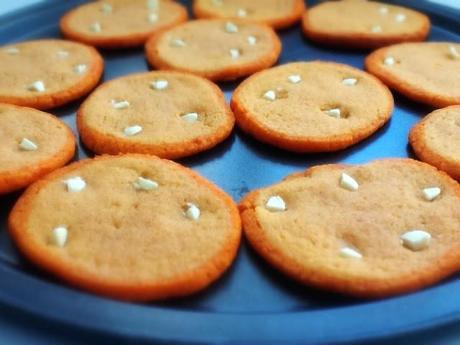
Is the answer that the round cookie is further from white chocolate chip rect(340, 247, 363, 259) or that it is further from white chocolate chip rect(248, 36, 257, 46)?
white chocolate chip rect(248, 36, 257, 46)

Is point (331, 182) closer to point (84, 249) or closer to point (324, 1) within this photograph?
point (84, 249)

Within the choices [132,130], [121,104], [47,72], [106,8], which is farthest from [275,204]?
[106,8]

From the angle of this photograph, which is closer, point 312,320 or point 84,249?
point 312,320

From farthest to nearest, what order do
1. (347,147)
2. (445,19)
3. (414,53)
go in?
1. (445,19)
2. (414,53)
3. (347,147)

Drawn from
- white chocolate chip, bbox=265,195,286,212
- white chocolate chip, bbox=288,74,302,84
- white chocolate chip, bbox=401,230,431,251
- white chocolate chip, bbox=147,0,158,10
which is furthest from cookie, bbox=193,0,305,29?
white chocolate chip, bbox=401,230,431,251

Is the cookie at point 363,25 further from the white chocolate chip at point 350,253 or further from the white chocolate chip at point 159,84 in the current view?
the white chocolate chip at point 350,253

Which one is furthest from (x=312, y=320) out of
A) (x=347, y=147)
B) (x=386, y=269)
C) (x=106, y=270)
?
(x=347, y=147)

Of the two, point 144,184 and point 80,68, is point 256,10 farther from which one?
point 144,184
